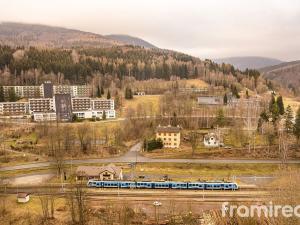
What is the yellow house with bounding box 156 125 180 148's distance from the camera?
189 ft

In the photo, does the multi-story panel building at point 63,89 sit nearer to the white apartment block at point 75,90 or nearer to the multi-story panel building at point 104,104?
the white apartment block at point 75,90

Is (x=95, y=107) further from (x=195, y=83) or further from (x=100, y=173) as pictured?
(x=195, y=83)

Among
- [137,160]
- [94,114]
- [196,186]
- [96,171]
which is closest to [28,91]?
[94,114]

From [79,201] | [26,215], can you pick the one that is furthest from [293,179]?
[26,215]

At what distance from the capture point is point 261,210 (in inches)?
1196

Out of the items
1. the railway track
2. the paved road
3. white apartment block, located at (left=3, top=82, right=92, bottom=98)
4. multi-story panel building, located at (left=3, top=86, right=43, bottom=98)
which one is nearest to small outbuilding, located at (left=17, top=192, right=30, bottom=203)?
the railway track

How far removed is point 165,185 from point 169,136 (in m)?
18.3

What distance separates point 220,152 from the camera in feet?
176

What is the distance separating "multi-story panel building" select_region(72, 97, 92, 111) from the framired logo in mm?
54675

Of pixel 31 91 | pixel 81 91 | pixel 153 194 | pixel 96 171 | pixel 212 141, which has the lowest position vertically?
pixel 153 194

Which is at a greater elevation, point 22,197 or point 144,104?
point 144,104

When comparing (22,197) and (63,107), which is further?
(63,107)

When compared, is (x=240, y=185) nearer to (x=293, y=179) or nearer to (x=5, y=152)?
(x=293, y=179)

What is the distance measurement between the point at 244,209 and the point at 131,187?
574 inches
